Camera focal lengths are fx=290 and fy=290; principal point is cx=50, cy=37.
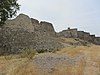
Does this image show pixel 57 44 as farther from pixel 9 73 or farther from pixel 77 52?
pixel 9 73

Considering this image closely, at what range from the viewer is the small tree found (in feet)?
93.1

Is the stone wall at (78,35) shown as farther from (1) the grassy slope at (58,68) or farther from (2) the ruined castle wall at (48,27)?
(1) the grassy slope at (58,68)

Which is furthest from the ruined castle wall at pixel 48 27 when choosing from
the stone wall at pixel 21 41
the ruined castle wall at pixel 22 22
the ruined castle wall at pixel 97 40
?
the ruined castle wall at pixel 97 40

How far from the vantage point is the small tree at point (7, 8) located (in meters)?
28.4

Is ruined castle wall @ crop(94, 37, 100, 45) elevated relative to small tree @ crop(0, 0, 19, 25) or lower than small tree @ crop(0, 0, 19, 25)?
lower

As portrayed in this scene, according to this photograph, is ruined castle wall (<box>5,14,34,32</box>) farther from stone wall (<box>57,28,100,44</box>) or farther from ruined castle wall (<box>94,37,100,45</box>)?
ruined castle wall (<box>94,37,100,45</box>)

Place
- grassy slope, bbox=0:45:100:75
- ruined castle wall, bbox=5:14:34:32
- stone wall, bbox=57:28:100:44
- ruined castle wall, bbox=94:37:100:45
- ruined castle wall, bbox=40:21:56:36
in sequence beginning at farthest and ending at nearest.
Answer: ruined castle wall, bbox=94:37:100:45 < stone wall, bbox=57:28:100:44 < ruined castle wall, bbox=40:21:56:36 < ruined castle wall, bbox=5:14:34:32 < grassy slope, bbox=0:45:100:75

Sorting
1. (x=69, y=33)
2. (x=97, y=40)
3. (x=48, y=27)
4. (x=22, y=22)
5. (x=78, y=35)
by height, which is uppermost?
(x=22, y=22)

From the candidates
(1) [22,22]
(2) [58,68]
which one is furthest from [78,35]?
(2) [58,68]

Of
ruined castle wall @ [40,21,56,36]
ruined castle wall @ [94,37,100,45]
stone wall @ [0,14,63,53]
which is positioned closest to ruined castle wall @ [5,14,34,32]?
stone wall @ [0,14,63,53]

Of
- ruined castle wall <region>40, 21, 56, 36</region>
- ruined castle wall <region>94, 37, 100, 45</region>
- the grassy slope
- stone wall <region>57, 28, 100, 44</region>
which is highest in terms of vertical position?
ruined castle wall <region>40, 21, 56, 36</region>

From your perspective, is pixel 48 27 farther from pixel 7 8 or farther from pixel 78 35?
pixel 7 8

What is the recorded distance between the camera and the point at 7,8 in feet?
94.8

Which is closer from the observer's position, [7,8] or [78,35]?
[7,8]
